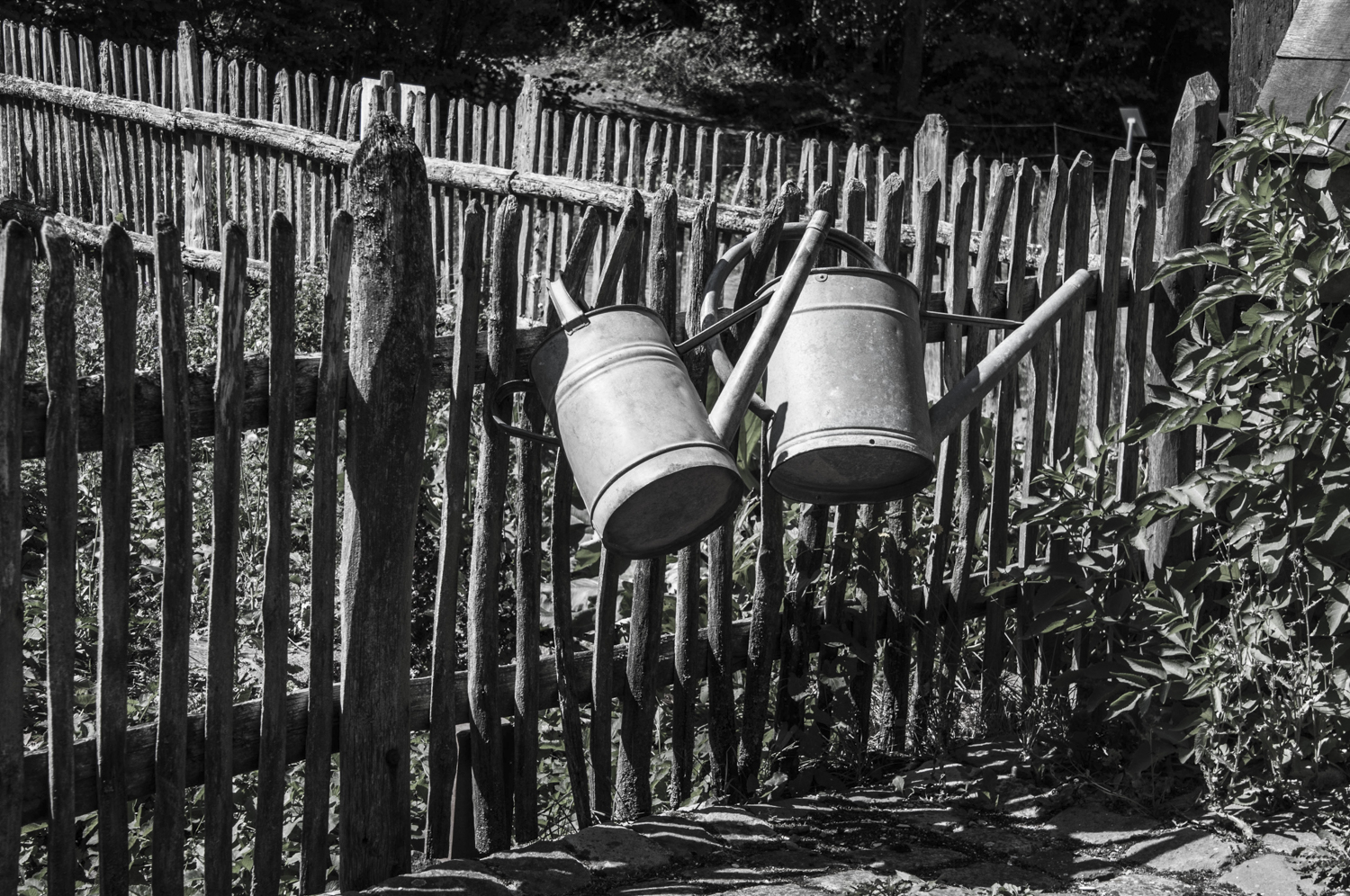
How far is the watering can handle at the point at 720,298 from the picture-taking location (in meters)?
2.62

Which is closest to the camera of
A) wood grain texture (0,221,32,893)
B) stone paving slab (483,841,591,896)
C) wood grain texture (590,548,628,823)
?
wood grain texture (0,221,32,893)

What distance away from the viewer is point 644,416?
2.41 metres

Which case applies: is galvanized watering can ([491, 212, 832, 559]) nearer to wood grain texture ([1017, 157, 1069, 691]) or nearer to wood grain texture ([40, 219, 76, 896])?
wood grain texture ([40, 219, 76, 896])

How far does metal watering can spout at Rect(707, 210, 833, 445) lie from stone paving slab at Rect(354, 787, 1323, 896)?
98cm

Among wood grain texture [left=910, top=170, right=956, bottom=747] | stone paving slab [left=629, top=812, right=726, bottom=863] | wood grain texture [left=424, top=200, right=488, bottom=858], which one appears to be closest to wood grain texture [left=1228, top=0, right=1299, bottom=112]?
wood grain texture [left=910, top=170, right=956, bottom=747]

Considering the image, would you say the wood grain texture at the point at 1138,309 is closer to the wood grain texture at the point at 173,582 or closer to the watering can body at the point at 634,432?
the watering can body at the point at 634,432

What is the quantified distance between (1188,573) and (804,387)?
1213 millimetres

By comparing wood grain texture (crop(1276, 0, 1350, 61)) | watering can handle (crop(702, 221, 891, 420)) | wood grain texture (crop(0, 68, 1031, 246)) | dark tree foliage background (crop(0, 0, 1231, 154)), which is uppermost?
dark tree foliage background (crop(0, 0, 1231, 154))

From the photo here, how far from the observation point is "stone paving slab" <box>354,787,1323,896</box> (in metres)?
2.75

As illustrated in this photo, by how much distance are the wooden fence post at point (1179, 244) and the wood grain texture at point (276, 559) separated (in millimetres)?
2172

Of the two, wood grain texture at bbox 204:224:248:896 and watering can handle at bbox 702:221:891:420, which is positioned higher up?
watering can handle at bbox 702:221:891:420

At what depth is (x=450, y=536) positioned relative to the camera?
2707 millimetres

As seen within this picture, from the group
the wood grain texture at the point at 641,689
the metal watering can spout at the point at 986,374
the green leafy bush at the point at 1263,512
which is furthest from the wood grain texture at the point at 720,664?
the green leafy bush at the point at 1263,512

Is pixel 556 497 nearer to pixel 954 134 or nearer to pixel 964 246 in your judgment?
pixel 964 246
